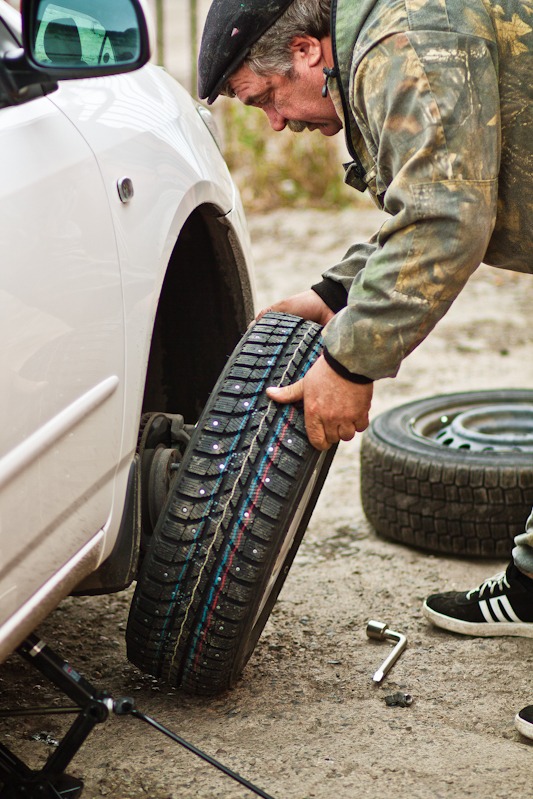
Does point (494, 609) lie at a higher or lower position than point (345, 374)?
lower

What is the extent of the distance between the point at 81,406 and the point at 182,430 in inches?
25.1

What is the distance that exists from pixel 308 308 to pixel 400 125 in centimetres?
77

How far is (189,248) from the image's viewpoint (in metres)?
2.81

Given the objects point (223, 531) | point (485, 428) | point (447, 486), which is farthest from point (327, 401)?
point (485, 428)

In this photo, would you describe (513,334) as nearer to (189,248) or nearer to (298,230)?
(298,230)

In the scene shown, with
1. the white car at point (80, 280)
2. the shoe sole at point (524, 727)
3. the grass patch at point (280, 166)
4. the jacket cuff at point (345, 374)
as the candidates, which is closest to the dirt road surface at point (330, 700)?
the shoe sole at point (524, 727)

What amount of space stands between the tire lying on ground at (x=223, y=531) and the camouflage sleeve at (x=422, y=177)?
0.26m

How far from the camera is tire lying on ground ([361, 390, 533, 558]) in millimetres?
3154

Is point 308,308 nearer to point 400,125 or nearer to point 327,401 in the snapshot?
point 327,401

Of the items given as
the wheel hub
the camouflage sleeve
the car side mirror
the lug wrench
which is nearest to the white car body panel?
the car side mirror

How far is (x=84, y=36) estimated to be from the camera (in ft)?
7.08

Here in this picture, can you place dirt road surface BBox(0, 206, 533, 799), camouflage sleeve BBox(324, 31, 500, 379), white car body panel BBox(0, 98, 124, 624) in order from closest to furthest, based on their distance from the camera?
white car body panel BBox(0, 98, 124, 624) < camouflage sleeve BBox(324, 31, 500, 379) < dirt road surface BBox(0, 206, 533, 799)

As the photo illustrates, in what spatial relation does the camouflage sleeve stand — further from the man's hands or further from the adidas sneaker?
Answer: the adidas sneaker

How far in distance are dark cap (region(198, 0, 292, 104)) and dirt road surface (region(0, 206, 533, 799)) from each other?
4.58ft
